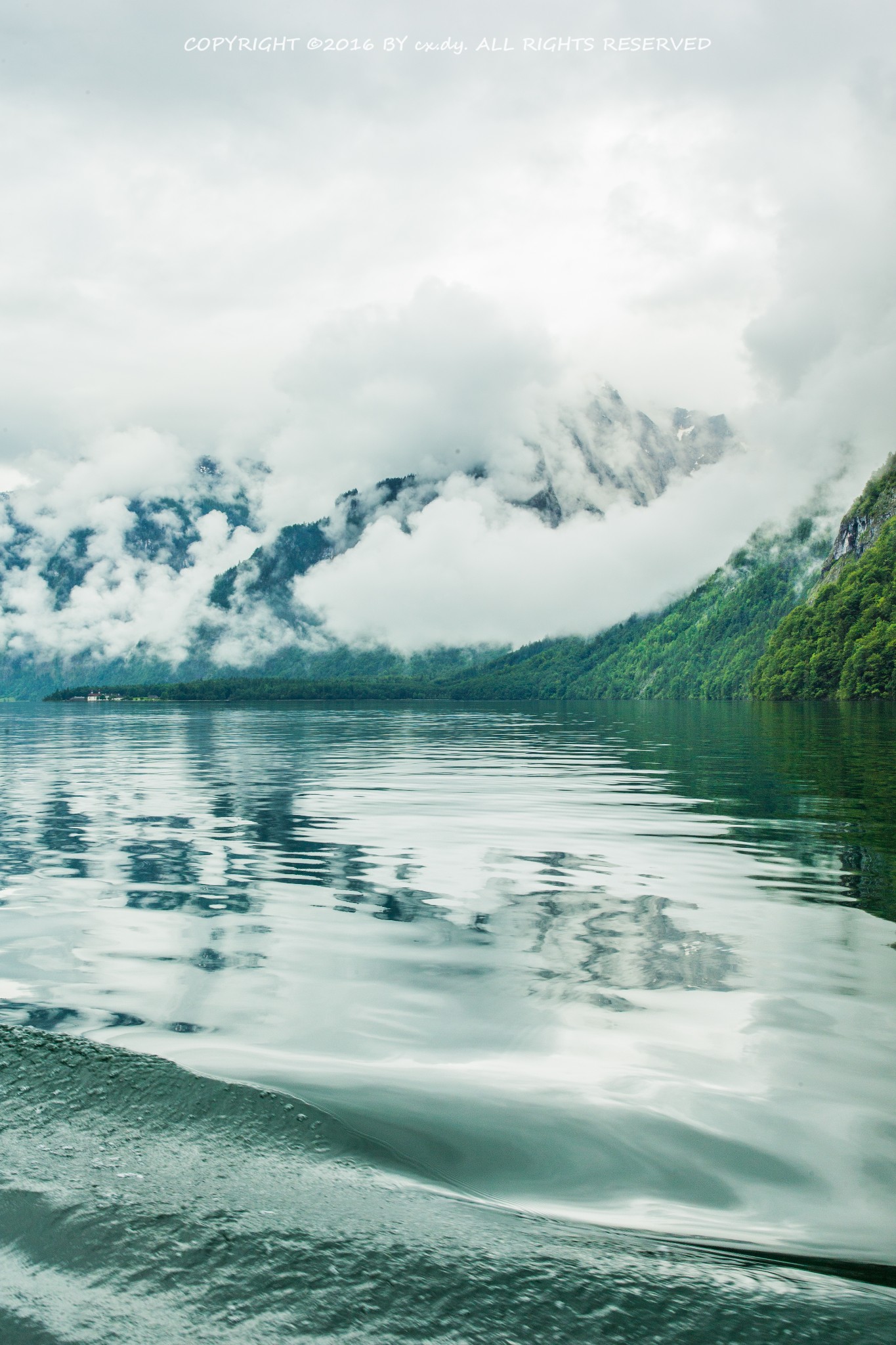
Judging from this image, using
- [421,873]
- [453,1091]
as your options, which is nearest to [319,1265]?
[453,1091]

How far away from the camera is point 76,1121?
7.50m

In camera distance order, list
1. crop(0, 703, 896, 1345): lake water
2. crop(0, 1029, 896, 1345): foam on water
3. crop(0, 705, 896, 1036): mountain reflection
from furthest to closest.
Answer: crop(0, 705, 896, 1036): mountain reflection < crop(0, 703, 896, 1345): lake water < crop(0, 1029, 896, 1345): foam on water

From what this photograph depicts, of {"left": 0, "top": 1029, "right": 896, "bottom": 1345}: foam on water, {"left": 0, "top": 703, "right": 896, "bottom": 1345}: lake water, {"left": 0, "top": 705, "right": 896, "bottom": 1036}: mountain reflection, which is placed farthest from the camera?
{"left": 0, "top": 705, "right": 896, "bottom": 1036}: mountain reflection

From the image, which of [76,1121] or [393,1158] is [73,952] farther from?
[393,1158]

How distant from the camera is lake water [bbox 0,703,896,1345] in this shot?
5.20 metres

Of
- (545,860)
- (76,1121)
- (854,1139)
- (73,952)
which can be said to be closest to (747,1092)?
(854,1139)

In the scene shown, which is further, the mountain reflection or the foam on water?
the mountain reflection

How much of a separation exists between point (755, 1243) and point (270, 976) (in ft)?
27.2

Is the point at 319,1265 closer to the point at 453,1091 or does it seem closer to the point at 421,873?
the point at 453,1091

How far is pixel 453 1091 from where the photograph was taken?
8734 mm

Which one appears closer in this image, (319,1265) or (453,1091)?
(319,1265)

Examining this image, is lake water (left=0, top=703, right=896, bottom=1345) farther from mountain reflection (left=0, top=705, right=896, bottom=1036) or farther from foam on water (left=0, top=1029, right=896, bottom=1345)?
mountain reflection (left=0, top=705, right=896, bottom=1036)

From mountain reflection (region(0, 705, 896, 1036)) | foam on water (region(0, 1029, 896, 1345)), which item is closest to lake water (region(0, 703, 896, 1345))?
foam on water (region(0, 1029, 896, 1345))

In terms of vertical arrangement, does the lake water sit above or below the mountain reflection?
above
